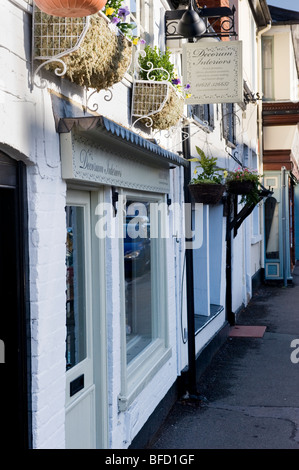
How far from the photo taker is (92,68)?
4.39 m

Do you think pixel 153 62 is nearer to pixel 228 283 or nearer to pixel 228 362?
pixel 228 362

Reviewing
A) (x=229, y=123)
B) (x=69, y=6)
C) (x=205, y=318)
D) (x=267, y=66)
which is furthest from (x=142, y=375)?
(x=267, y=66)

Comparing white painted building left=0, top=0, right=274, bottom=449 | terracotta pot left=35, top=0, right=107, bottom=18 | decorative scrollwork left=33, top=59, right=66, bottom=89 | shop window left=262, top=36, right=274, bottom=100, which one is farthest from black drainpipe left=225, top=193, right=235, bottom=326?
terracotta pot left=35, top=0, right=107, bottom=18

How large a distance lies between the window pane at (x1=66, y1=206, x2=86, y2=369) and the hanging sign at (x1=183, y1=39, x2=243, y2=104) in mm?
2801

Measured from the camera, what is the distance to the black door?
12.3ft

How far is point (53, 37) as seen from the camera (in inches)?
151

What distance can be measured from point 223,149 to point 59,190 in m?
7.84

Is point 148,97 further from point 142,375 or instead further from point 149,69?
point 142,375

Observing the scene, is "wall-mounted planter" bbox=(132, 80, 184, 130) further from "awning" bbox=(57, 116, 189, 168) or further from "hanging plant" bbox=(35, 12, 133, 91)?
"hanging plant" bbox=(35, 12, 133, 91)

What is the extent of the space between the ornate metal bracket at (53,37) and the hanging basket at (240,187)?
728cm

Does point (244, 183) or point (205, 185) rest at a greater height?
point (244, 183)

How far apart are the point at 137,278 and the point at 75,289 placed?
173cm

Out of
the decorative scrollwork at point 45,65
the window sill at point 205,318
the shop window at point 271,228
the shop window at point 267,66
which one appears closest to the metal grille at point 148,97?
the decorative scrollwork at point 45,65

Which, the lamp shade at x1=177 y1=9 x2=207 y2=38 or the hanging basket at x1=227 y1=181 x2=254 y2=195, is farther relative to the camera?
the hanging basket at x1=227 y1=181 x2=254 y2=195
